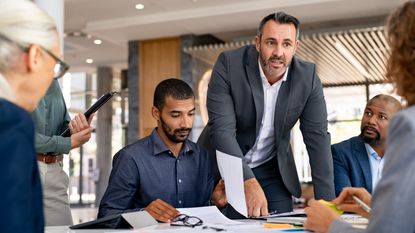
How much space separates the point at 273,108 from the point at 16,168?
6.59 feet

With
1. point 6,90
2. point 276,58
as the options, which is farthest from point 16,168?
point 276,58

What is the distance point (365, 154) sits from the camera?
330 centimetres

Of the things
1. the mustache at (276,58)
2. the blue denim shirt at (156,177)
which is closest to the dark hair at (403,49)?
the mustache at (276,58)

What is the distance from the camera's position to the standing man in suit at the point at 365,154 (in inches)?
128

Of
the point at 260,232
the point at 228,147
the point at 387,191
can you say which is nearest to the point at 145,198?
the point at 228,147

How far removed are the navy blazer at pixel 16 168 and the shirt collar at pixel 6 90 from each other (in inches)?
4.5

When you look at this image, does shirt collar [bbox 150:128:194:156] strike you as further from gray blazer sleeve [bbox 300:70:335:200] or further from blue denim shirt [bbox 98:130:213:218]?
gray blazer sleeve [bbox 300:70:335:200]

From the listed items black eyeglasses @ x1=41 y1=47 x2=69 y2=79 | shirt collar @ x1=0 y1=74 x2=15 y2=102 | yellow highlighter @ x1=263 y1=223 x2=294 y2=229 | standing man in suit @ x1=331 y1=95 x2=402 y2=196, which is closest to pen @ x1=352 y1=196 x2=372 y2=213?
yellow highlighter @ x1=263 y1=223 x2=294 y2=229

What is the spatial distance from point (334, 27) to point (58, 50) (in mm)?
9064

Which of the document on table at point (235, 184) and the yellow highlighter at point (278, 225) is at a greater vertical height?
the document on table at point (235, 184)

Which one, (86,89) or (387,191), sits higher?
(86,89)

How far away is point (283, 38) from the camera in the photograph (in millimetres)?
2727

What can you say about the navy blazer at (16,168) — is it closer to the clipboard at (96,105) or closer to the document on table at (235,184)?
the document on table at (235,184)

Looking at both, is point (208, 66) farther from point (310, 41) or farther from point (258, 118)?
point (258, 118)
